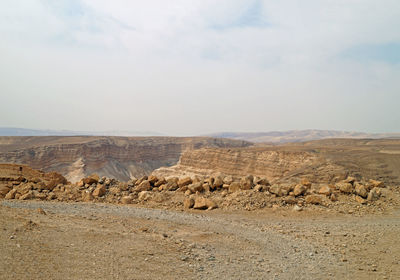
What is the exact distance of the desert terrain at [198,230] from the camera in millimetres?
4582

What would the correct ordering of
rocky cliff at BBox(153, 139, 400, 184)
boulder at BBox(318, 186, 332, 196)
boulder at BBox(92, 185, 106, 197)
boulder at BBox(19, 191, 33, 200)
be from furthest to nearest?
rocky cliff at BBox(153, 139, 400, 184) → boulder at BBox(92, 185, 106, 197) → boulder at BBox(318, 186, 332, 196) → boulder at BBox(19, 191, 33, 200)

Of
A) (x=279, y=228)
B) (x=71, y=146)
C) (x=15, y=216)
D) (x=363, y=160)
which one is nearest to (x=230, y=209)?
(x=279, y=228)

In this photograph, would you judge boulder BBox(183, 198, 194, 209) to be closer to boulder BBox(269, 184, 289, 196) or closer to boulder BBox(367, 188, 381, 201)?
boulder BBox(269, 184, 289, 196)

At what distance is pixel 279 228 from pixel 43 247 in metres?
5.88

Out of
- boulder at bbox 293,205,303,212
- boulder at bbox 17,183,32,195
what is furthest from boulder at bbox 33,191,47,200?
boulder at bbox 293,205,303,212

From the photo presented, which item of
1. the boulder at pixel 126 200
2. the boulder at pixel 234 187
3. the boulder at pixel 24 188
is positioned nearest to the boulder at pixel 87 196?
the boulder at pixel 126 200

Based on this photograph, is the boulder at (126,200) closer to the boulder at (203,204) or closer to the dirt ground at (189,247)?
the dirt ground at (189,247)

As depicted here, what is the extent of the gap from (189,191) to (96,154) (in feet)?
194

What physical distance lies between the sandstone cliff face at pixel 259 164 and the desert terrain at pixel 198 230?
18.6m

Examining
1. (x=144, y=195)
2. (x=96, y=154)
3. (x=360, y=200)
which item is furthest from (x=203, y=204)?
(x=96, y=154)

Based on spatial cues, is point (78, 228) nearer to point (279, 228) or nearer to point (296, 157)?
point (279, 228)

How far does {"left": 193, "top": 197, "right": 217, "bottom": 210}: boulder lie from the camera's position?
10.2 m

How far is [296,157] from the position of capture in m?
38.2

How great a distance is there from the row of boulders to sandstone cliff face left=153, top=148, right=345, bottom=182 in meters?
18.4
